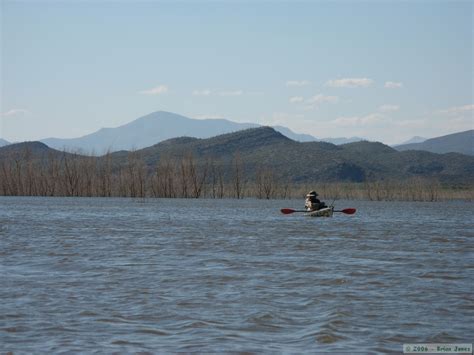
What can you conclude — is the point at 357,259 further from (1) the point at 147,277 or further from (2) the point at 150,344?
Result: (2) the point at 150,344

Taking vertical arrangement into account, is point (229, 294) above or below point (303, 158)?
below

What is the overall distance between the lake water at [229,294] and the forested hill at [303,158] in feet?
346

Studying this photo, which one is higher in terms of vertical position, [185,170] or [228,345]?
[185,170]

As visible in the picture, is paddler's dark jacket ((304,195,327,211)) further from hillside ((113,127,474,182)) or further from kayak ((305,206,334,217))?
hillside ((113,127,474,182))

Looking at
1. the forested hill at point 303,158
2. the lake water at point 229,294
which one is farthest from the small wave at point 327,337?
the forested hill at point 303,158

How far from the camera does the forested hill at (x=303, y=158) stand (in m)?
135

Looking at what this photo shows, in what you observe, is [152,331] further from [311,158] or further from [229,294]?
[311,158]

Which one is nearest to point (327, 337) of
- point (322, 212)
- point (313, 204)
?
point (322, 212)

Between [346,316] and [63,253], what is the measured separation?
35.1ft

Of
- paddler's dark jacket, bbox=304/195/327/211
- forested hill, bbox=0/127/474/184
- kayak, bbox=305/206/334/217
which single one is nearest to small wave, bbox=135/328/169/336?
kayak, bbox=305/206/334/217

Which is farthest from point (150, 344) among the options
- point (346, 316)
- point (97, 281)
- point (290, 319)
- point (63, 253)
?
point (63, 253)

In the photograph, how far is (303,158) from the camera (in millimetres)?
142750

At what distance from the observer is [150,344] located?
976 centimetres

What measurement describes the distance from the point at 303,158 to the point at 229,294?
130 metres
